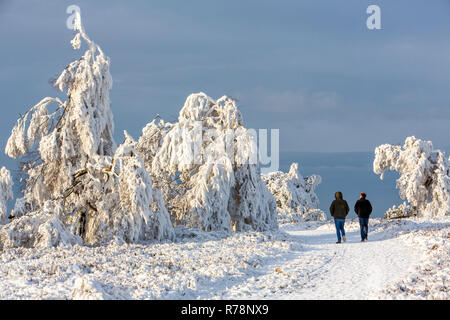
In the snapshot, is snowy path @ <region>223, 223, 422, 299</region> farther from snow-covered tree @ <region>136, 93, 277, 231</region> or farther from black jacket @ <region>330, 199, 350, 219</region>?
snow-covered tree @ <region>136, 93, 277, 231</region>

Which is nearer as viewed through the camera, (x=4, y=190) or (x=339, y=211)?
(x=339, y=211)

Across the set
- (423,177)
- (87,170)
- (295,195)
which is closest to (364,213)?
(87,170)

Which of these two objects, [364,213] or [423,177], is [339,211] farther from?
[423,177]

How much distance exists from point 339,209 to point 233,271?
331 inches

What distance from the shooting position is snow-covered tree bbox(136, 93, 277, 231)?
71.2 ft

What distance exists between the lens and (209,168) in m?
21.8

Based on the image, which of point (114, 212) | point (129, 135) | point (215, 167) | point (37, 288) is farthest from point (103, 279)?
point (129, 135)

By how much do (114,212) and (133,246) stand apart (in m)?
2.17

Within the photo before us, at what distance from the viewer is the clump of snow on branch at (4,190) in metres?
25.2

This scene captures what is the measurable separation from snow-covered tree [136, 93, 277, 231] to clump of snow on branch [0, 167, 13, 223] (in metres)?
7.98

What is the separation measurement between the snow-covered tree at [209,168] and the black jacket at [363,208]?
18.9 ft

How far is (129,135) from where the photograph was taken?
22.9 metres

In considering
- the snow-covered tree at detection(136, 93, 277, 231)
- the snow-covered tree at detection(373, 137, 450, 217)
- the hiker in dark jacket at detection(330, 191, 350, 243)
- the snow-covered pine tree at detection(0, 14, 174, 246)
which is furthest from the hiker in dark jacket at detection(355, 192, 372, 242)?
the snow-covered tree at detection(373, 137, 450, 217)

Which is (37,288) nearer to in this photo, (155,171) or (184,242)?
(184,242)
